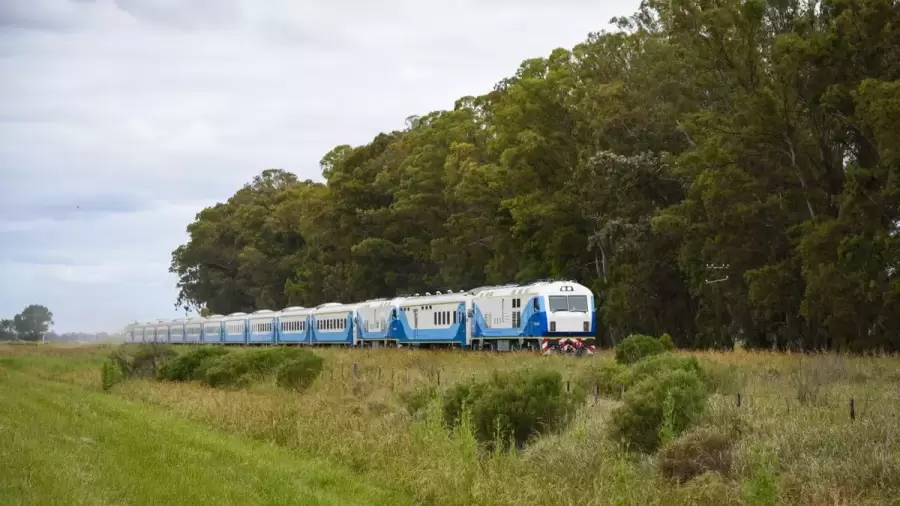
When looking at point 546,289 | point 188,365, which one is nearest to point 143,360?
point 188,365

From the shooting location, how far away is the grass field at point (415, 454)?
513 inches

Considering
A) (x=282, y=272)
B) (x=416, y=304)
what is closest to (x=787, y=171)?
(x=416, y=304)

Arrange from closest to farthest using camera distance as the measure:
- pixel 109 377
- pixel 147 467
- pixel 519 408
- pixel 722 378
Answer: pixel 147 467 → pixel 519 408 → pixel 722 378 → pixel 109 377

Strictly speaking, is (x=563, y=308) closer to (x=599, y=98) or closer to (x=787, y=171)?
(x=787, y=171)

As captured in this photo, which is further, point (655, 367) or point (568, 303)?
point (568, 303)

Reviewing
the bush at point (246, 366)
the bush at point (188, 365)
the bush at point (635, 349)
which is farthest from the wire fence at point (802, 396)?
the bush at point (188, 365)

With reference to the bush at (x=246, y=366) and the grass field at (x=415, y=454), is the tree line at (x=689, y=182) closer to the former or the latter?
the grass field at (x=415, y=454)

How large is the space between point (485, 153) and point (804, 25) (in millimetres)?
31250

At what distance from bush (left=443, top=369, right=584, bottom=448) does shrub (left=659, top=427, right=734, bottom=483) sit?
366cm

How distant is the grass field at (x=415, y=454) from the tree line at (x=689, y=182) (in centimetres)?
1210

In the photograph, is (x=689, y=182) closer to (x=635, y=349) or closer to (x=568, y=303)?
(x=568, y=303)

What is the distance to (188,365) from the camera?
126ft

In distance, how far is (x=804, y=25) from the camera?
37.5 meters

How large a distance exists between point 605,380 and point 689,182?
77.0 feet
